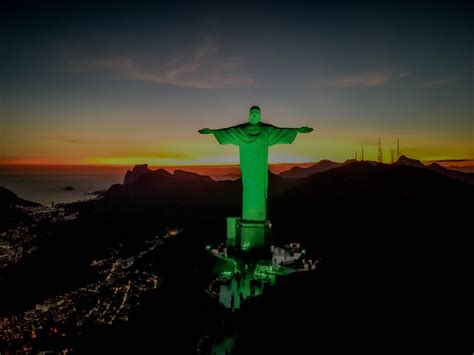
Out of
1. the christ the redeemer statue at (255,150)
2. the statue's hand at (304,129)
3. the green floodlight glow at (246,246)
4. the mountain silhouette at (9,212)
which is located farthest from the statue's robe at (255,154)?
the mountain silhouette at (9,212)

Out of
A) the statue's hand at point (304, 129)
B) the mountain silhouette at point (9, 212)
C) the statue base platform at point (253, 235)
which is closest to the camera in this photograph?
the statue base platform at point (253, 235)

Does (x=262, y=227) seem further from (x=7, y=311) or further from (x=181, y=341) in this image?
(x=7, y=311)

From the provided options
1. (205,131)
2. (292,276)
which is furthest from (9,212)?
(292,276)

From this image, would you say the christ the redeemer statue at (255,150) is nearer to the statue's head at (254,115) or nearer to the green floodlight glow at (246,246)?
the statue's head at (254,115)

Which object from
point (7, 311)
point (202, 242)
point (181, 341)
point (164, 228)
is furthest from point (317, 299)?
point (164, 228)

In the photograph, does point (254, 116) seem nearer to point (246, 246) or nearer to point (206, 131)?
point (206, 131)

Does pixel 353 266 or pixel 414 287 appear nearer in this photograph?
pixel 414 287

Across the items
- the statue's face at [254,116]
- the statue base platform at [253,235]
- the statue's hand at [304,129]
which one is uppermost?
the statue's face at [254,116]

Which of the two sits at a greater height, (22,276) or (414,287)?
(414,287)
